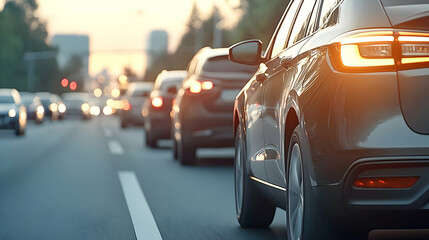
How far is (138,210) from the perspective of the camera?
9.38m

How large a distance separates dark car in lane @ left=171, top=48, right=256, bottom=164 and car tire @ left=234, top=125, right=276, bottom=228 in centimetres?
667

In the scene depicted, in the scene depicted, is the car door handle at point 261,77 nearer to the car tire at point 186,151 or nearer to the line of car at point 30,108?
the car tire at point 186,151

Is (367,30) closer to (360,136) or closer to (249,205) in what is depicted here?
(360,136)

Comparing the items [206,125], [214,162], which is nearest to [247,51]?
[206,125]

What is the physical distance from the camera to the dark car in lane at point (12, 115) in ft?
102

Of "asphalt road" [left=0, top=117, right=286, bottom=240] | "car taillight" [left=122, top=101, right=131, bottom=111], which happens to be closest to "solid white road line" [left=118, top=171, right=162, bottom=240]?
"asphalt road" [left=0, top=117, right=286, bottom=240]

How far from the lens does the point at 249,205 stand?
772 centimetres

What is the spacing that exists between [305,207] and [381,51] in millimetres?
943

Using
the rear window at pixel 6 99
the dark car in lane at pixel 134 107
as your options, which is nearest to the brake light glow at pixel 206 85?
the rear window at pixel 6 99

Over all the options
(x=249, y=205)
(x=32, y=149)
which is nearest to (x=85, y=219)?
(x=249, y=205)

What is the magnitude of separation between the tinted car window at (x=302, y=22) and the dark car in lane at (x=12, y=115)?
82.5 feet

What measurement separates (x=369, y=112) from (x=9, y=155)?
15487mm

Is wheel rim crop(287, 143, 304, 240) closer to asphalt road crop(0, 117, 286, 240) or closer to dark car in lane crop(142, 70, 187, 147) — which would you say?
asphalt road crop(0, 117, 286, 240)

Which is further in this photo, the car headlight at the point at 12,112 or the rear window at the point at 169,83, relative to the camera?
the car headlight at the point at 12,112
